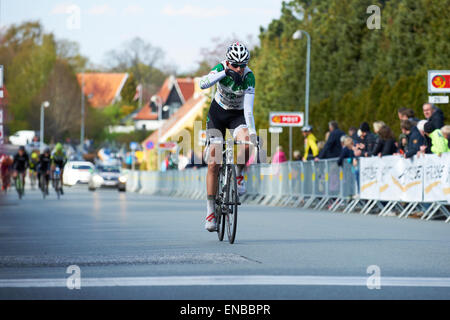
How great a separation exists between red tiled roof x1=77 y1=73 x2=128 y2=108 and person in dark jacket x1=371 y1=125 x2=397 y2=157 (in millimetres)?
122390

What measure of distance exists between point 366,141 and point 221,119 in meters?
12.3

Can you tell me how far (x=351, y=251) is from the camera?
11.8 metres

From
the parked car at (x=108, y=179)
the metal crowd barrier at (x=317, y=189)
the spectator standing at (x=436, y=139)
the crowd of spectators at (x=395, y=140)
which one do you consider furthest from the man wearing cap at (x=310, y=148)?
the parked car at (x=108, y=179)

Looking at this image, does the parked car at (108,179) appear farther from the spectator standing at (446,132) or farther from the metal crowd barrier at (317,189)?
the spectator standing at (446,132)

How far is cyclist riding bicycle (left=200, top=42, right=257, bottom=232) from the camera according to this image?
1257 centimetres

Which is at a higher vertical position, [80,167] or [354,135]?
[354,135]

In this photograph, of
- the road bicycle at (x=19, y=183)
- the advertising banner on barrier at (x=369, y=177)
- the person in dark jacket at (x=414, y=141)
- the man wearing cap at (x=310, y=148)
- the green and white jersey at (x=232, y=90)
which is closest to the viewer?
the green and white jersey at (x=232, y=90)

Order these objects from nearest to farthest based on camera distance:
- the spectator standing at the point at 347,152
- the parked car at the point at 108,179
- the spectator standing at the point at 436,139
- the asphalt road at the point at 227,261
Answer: the asphalt road at the point at 227,261 < the spectator standing at the point at 436,139 < the spectator standing at the point at 347,152 < the parked car at the point at 108,179

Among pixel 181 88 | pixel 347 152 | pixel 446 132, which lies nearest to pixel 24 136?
pixel 181 88

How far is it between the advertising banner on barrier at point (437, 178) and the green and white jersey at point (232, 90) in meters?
7.58

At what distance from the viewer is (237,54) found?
1254cm

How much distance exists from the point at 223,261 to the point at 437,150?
1059cm

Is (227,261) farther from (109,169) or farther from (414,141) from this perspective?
(109,169)

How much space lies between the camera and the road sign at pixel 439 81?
21766 mm
